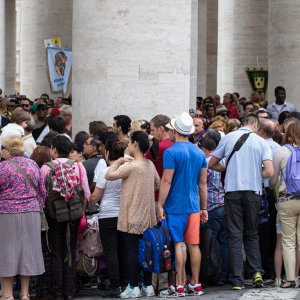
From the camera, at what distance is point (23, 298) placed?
14352 millimetres

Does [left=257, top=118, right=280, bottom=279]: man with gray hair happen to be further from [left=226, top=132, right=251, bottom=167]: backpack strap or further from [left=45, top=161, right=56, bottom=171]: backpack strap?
[left=45, top=161, right=56, bottom=171]: backpack strap

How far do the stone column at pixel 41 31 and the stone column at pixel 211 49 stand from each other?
11.3 meters

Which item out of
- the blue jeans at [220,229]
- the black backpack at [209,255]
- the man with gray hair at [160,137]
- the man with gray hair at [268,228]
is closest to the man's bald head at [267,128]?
the man with gray hair at [268,228]

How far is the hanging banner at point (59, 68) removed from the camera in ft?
99.0

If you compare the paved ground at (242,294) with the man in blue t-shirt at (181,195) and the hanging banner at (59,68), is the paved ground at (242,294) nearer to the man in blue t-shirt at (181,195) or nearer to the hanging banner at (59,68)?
the man in blue t-shirt at (181,195)

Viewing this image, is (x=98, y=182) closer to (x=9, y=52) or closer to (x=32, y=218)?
(x=32, y=218)

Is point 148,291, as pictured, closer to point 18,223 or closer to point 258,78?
point 18,223

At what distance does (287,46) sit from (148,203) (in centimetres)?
1326

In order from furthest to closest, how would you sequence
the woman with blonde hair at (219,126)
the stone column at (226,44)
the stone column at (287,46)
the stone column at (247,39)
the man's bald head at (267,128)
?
the stone column at (226,44)
the stone column at (247,39)
the stone column at (287,46)
the woman with blonde hair at (219,126)
the man's bald head at (267,128)

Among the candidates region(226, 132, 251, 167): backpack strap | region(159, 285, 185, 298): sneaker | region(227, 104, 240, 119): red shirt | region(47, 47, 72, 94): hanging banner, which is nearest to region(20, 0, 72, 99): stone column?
region(47, 47, 72, 94): hanging banner

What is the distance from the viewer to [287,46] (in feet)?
90.0

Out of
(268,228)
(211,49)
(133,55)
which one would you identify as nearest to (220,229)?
(268,228)

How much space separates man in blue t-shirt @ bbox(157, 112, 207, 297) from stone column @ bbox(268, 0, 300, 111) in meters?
12.7

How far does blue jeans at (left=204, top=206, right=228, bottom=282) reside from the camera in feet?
52.0
